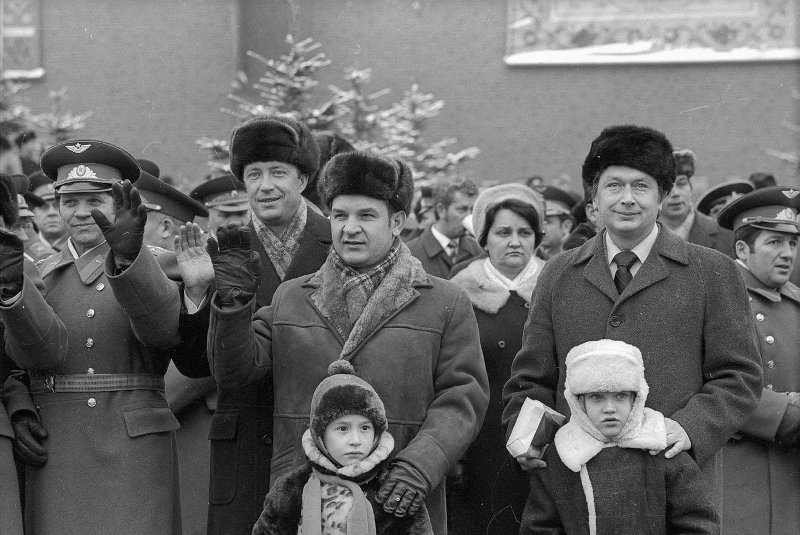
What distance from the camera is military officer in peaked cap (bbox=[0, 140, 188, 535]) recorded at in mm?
4734

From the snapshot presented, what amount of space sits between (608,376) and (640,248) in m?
0.65

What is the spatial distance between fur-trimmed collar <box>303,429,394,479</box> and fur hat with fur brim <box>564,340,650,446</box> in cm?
73

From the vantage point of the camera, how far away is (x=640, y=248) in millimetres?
4703

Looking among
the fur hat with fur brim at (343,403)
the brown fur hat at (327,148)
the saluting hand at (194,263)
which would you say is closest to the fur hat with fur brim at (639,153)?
the fur hat with fur brim at (343,403)

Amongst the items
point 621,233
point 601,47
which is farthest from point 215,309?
point 601,47

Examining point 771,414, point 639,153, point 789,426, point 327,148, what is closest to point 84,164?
point 327,148

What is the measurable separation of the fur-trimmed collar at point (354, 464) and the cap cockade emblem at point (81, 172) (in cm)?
160

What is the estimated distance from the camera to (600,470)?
436 cm

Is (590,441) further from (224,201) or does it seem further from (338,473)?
(224,201)

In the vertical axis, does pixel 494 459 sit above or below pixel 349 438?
below

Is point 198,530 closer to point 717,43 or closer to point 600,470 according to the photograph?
point 600,470

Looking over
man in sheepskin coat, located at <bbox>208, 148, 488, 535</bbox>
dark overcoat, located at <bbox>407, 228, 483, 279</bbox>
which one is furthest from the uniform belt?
dark overcoat, located at <bbox>407, 228, 483, 279</bbox>

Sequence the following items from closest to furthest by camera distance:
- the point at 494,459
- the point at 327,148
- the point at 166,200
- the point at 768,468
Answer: the point at 768,468 < the point at 494,459 < the point at 166,200 < the point at 327,148

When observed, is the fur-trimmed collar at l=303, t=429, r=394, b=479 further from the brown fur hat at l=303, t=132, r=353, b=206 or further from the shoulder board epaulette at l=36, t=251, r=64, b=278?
the brown fur hat at l=303, t=132, r=353, b=206
